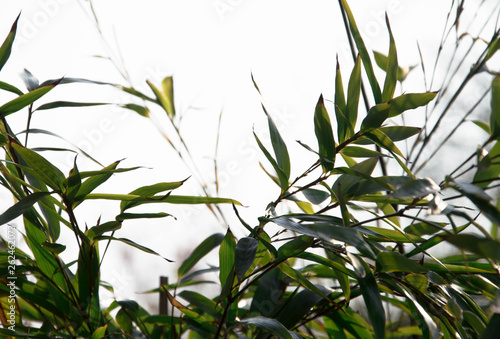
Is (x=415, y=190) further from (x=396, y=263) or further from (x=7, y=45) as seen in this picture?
(x=7, y=45)

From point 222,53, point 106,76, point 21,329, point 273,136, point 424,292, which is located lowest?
point 21,329

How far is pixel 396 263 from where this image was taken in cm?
28

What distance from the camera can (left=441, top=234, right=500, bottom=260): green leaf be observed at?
0.60 ft

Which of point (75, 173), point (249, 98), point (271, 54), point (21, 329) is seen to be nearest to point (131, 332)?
point (21, 329)

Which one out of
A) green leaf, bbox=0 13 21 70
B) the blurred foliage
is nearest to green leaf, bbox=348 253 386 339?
the blurred foliage

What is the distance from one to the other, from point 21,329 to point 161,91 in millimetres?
376

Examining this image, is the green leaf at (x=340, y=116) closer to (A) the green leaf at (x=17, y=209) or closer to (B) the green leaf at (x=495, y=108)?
(B) the green leaf at (x=495, y=108)

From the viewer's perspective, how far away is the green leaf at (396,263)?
270 mm

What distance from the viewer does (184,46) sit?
117 centimetres

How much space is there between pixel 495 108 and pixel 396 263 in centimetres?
17

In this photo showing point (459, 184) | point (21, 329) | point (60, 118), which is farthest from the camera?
point (60, 118)

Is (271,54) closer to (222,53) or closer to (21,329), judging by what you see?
(222,53)

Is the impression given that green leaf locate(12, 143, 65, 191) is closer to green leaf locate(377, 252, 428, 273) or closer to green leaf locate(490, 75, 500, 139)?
green leaf locate(377, 252, 428, 273)

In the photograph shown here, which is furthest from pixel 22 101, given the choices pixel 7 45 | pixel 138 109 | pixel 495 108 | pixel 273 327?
pixel 495 108
